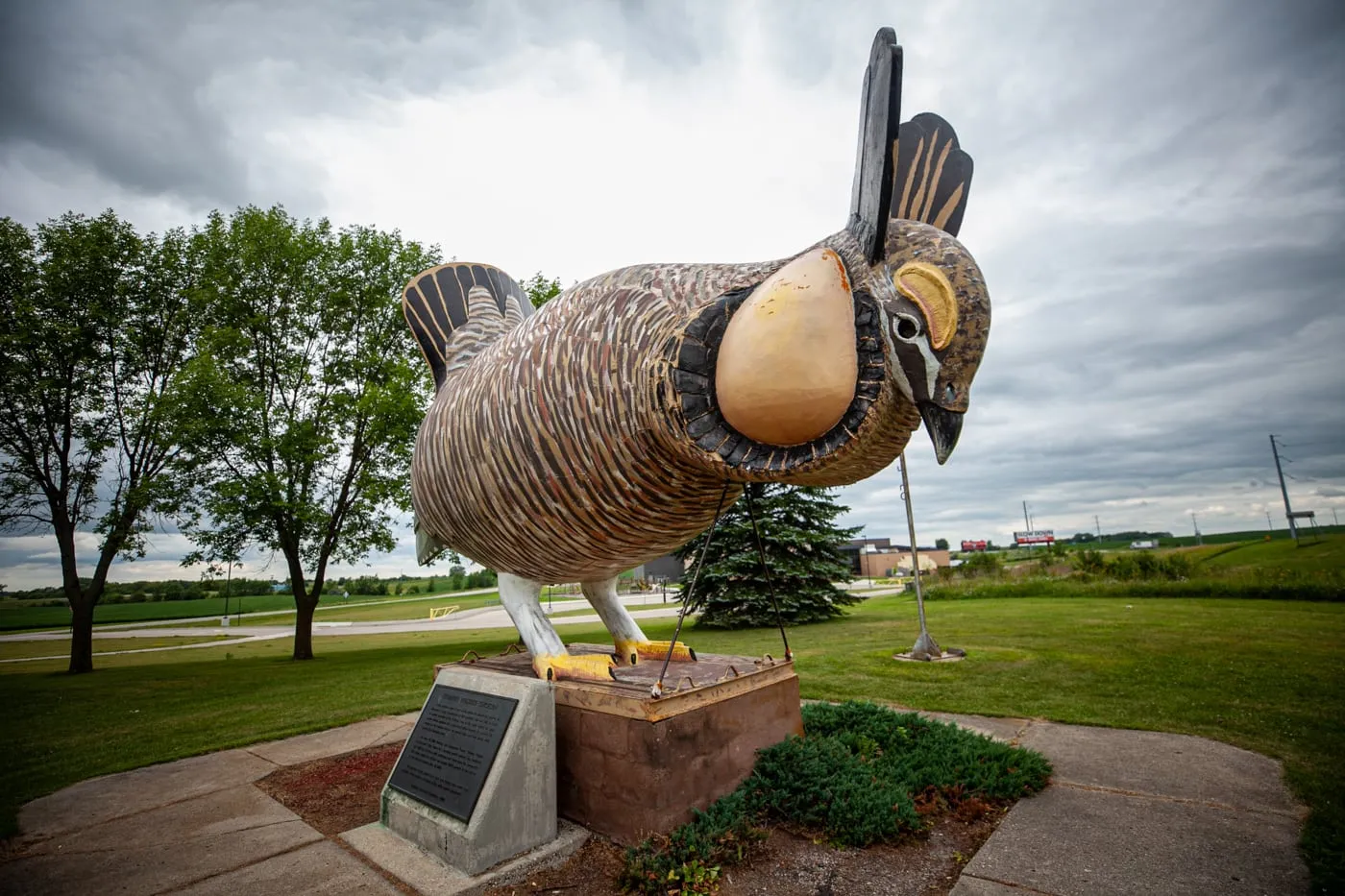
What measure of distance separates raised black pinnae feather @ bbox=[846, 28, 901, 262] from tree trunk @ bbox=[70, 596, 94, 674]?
15447 mm

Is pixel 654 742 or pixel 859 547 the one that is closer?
pixel 654 742

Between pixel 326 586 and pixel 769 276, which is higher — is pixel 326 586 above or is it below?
below

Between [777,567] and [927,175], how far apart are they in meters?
12.0

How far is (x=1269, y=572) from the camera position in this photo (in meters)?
13.9

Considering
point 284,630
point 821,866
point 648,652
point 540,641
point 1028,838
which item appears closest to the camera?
point 821,866

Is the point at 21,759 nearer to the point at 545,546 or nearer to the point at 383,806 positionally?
the point at 383,806

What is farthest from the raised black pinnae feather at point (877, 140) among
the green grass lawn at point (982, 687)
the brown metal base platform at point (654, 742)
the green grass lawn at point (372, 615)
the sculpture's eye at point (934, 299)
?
the green grass lawn at point (372, 615)

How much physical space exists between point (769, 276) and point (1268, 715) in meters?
5.53

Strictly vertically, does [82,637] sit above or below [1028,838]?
above

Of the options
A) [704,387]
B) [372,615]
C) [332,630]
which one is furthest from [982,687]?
[372,615]

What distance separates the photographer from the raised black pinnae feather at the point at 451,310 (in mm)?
4359

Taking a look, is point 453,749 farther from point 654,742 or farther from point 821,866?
point 821,866

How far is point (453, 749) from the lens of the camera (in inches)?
131

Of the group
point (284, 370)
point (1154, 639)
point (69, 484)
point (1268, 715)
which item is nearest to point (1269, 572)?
point (1154, 639)
